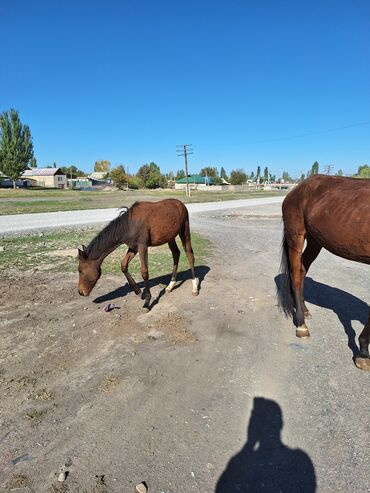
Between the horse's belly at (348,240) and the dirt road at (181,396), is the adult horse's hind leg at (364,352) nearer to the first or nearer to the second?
the dirt road at (181,396)

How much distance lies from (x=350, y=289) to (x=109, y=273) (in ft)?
17.9

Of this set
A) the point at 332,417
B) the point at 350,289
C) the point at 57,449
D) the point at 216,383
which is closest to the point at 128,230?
the point at 216,383

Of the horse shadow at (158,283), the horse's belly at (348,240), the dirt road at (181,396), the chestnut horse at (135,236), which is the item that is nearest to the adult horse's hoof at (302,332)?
the dirt road at (181,396)

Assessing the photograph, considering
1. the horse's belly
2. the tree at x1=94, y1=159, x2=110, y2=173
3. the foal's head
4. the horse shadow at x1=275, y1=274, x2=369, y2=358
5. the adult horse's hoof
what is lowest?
the horse shadow at x1=275, y1=274, x2=369, y2=358

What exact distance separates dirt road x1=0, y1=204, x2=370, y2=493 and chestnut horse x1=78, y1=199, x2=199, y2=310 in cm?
62

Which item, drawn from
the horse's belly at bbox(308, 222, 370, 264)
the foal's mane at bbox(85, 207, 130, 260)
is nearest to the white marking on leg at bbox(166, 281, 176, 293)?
the foal's mane at bbox(85, 207, 130, 260)

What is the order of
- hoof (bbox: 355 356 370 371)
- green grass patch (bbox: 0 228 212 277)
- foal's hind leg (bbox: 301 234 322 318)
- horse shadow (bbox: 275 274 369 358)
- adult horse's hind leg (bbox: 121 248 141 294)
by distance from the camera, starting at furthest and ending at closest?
green grass patch (bbox: 0 228 212 277), adult horse's hind leg (bbox: 121 248 141 294), foal's hind leg (bbox: 301 234 322 318), horse shadow (bbox: 275 274 369 358), hoof (bbox: 355 356 370 371)

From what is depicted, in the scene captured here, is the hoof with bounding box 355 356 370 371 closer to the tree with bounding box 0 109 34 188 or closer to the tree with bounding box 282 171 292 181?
the tree with bounding box 0 109 34 188

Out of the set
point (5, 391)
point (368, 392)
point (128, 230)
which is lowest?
point (368, 392)

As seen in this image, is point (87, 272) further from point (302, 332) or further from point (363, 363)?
point (363, 363)

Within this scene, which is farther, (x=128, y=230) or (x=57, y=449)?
(x=128, y=230)

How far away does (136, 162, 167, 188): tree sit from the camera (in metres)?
96.3

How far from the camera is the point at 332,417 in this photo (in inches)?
122

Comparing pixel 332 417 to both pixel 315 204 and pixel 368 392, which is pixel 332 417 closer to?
pixel 368 392
